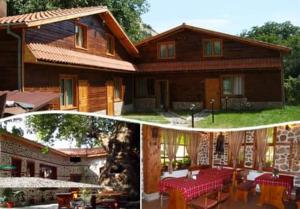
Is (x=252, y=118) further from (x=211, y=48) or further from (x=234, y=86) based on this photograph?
(x=211, y=48)

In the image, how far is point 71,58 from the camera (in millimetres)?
2895

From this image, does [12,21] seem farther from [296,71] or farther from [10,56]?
[296,71]

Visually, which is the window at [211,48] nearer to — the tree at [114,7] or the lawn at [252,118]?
the tree at [114,7]

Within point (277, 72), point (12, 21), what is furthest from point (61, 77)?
point (277, 72)

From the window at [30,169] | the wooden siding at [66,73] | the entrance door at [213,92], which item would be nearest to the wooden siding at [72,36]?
the wooden siding at [66,73]

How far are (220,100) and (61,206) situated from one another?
1.08 meters

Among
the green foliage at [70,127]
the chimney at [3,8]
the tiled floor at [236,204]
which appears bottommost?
the tiled floor at [236,204]

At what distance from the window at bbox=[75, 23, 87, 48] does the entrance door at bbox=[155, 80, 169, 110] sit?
0.51m

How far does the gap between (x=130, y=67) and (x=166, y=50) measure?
0.39 metres

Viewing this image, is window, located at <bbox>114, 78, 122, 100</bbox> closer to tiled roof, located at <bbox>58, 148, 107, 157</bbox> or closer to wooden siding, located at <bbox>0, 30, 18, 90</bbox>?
wooden siding, located at <bbox>0, 30, 18, 90</bbox>

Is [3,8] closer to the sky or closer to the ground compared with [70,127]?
closer to the sky

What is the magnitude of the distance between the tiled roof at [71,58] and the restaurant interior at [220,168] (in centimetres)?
87

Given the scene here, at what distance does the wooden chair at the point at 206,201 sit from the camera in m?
2.15

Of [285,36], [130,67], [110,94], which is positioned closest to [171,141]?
[285,36]
